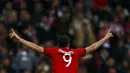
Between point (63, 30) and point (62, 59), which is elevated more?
point (63, 30)

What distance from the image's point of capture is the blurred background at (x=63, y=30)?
18766 millimetres

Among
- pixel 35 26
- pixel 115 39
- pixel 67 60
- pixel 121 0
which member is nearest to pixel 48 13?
pixel 35 26

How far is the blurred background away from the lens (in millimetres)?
18766

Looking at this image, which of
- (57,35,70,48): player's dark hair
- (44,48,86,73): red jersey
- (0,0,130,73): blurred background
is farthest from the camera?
(0,0,130,73): blurred background

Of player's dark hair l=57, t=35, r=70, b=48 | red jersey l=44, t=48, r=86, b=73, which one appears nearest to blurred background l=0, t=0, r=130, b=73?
red jersey l=44, t=48, r=86, b=73

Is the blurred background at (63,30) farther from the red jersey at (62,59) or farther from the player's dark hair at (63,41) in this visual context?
the player's dark hair at (63,41)

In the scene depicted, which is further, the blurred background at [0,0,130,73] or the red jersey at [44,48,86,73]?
the blurred background at [0,0,130,73]

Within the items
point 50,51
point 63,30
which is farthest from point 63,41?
point 63,30

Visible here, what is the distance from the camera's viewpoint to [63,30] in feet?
66.6

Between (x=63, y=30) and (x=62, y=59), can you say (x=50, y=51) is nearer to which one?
(x=62, y=59)

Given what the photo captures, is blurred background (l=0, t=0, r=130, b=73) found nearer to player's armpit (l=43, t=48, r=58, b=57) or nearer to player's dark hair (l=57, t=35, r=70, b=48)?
player's armpit (l=43, t=48, r=58, b=57)

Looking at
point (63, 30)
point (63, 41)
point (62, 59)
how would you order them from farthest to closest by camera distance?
1. point (63, 30)
2. point (62, 59)
3. point (63, 41)

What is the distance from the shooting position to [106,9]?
22.8 meters

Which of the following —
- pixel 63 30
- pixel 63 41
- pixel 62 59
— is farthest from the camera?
pixel 63 30
